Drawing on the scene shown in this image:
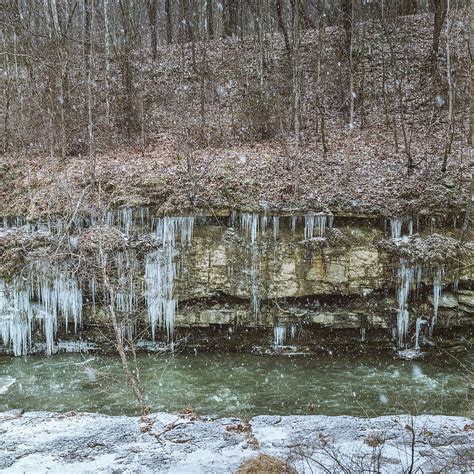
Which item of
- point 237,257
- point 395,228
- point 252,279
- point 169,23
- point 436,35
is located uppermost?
point 169,23

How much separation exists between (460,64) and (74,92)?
14955mm

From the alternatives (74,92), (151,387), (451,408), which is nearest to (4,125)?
(74,92)

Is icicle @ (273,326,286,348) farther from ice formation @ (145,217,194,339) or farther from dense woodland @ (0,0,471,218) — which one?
dense woodland @ (0,0,471,218)

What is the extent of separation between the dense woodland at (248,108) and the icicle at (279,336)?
11.9 ft

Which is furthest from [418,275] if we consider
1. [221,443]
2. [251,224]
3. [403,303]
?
[221,443]

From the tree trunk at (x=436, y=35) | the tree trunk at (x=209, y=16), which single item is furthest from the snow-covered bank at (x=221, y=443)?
the tree trunk at (x=209, y=16)

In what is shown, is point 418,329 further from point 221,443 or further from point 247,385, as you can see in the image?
point 221,443

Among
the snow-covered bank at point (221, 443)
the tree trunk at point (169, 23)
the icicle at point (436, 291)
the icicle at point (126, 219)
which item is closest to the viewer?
the snow-covered bank at point (221, 443)

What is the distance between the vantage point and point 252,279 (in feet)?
39.9

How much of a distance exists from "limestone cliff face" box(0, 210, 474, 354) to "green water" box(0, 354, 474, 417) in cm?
95

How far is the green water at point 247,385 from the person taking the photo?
8.93m

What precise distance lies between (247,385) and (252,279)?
3.06 metres

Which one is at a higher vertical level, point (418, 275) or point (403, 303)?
point (418, 275)

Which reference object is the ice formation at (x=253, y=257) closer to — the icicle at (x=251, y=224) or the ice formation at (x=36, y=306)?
the icicle at (x=251, y=224)
